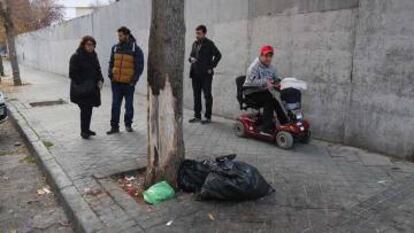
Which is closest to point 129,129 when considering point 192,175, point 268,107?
A: point 268,107

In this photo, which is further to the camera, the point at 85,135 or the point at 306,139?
the point at 85,135

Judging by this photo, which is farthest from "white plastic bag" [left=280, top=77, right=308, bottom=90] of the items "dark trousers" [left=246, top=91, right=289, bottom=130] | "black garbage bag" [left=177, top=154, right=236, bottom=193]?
"black garbage bag" [left=177, top=154, right=236, bottom=193]

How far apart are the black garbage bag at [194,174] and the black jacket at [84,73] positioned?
10.4 ft

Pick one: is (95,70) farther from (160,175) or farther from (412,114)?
(412,114)

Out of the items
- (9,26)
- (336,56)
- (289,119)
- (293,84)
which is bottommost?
(289,119)

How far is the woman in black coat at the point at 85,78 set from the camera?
280 inches

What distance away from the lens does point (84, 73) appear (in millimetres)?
7207

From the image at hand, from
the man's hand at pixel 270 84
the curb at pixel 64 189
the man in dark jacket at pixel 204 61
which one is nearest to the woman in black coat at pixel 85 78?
the curb at pixel 64 189

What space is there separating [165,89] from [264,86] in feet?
7.81

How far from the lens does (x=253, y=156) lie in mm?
6047

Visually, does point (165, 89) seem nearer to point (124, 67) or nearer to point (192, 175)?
point (192, 175)

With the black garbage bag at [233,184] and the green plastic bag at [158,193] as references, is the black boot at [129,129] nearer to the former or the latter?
the green plastic bag at [158,193]

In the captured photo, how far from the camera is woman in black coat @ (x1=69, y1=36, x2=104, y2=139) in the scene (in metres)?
7.10

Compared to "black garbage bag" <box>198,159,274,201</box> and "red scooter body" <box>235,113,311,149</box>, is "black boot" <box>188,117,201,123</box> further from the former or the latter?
"black garbage bag" <box>198,159,274,201</box>
